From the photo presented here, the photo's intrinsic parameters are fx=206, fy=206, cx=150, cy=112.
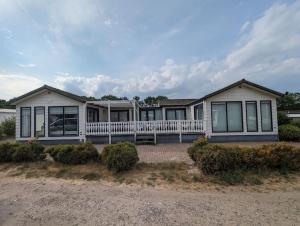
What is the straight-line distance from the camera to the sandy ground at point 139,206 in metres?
3.67

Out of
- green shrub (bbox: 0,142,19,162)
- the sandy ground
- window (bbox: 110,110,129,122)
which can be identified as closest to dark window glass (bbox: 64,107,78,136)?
green shrub (bbox: 0,142,19,162)

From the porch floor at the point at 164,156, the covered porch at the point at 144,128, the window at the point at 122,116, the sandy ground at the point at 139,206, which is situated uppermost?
the window at the point at 122,116

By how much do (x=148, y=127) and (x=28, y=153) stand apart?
7.84 m

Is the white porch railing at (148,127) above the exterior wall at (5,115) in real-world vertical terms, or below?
below

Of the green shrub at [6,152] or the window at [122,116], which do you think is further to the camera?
the window at [122,116]

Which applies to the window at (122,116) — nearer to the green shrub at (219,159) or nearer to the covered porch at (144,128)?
the covered porch at (144,128)

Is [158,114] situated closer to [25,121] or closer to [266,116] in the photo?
[266,116]

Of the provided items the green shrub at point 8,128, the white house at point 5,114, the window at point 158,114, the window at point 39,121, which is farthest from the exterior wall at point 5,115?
the window at point 158,114

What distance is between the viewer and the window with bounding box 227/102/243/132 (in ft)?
45.0

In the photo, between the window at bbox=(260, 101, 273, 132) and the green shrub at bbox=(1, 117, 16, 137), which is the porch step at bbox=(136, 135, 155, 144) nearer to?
the window at bbox=(260, 101, 273, 132)

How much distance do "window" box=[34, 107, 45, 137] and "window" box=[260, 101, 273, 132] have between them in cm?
1482

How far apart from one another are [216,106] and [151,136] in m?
4.86

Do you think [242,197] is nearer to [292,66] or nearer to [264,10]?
[264,10]

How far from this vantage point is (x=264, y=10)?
1193cm
